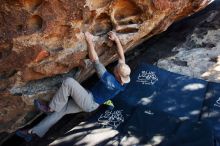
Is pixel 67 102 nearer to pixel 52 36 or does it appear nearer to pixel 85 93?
pixel 85 93

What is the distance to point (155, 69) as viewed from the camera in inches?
237

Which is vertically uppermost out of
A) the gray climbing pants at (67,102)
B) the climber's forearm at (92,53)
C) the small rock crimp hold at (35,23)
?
the small rock crimp hold at (35,23)

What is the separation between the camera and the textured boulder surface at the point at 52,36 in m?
3.91

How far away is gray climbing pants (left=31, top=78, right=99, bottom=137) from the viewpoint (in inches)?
181

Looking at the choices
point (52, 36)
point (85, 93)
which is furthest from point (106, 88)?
point (52, 36)

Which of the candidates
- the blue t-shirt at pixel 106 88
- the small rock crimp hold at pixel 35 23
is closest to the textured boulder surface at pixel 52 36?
the small rock crimp hold at pixel 35 23

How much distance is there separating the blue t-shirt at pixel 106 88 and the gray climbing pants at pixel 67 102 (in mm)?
116

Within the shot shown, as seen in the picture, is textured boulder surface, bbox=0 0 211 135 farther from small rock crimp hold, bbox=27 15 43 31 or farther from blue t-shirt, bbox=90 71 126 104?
blue t-shirt, bbox=90 71 126 104

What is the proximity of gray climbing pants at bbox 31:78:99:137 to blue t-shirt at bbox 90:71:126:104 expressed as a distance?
116 mm

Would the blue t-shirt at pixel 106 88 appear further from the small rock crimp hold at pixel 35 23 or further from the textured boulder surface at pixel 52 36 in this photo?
the small rock crimp hold at pixel 35 23

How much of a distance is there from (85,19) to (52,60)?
2.18 ft

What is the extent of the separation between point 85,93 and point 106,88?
0.99ft

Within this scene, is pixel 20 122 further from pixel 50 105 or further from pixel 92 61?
pixel 92 61

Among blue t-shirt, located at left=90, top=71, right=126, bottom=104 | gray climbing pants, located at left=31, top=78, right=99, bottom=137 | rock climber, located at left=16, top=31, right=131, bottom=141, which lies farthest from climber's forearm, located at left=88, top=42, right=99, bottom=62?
gray climbing pants, located at left=31, top=78, right=99, bottom=137
